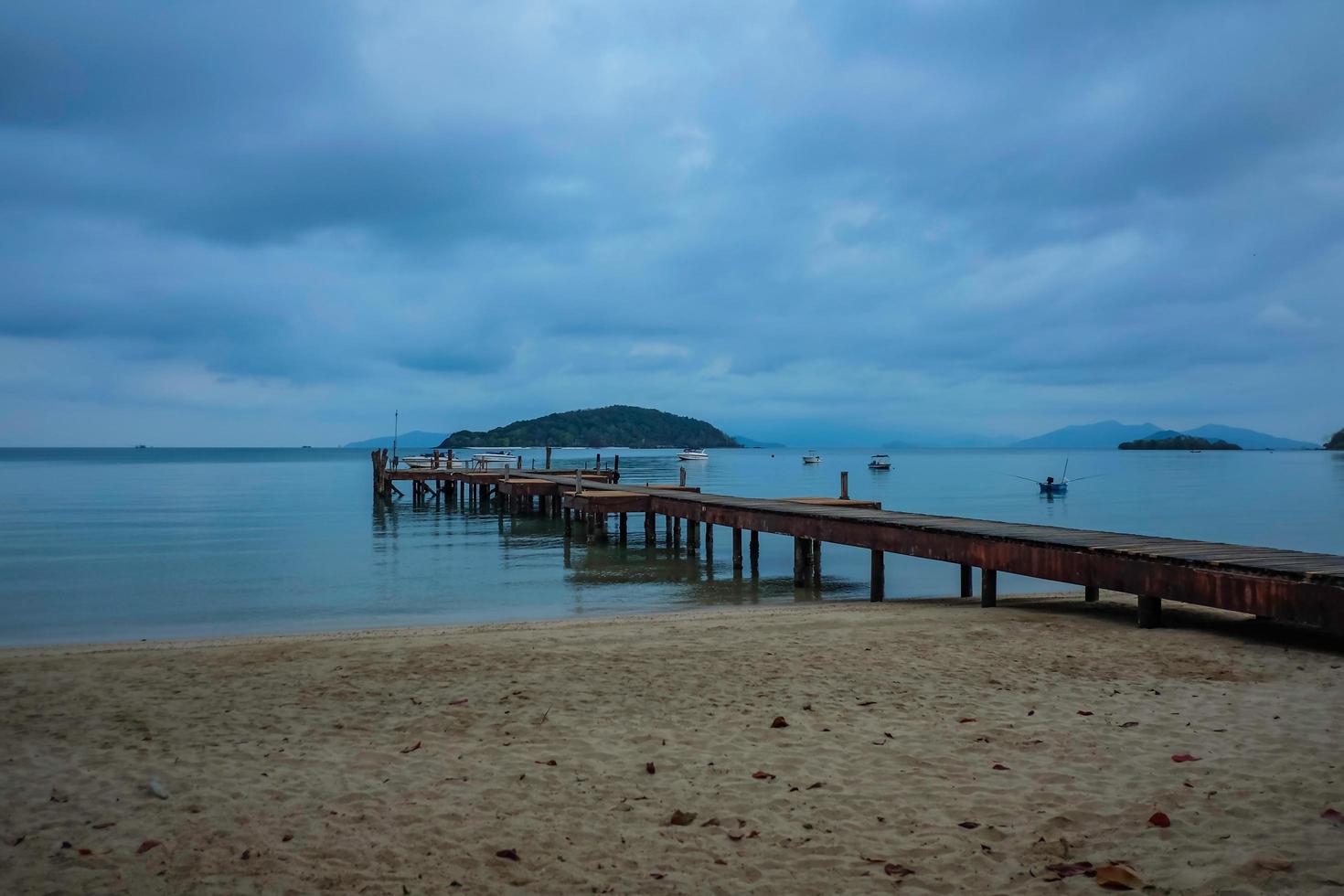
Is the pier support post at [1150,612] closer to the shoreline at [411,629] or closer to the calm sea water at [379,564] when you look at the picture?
the shoreline at [411,629]

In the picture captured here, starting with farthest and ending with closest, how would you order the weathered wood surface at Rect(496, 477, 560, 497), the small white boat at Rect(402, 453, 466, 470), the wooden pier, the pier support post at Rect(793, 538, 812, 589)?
the small white boat at Rect(402, 453, 466, 470) < the weathered wood surface at Rect(496, 477, 560, 497) < the pier support post at Rect(793, 538, 812, 589) < the wooden pier

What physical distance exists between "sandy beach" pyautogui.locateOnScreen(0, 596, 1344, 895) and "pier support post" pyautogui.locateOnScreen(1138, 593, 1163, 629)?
854 mm

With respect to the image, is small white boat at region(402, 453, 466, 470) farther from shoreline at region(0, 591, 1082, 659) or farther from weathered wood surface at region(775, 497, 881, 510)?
shoreline at region(0, 591, 1082, 659)

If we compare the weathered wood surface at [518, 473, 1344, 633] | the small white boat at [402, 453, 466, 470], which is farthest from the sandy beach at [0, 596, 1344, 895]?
the small white boat at [402, 453, 466, 470]

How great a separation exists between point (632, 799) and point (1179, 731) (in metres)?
4.28

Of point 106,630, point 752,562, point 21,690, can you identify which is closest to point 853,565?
point 752,562

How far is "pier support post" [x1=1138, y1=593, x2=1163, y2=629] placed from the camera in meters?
11.4

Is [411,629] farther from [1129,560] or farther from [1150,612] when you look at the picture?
[1150,612]

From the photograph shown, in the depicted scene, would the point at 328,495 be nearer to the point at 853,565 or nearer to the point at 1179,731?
the point at 853,565

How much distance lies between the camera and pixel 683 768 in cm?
627

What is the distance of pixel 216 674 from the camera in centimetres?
946

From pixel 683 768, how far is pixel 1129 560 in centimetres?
769

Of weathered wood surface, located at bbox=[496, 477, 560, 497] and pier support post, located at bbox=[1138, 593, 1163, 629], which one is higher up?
weathered wood surface, located at bbox=[496, 477, 560, 497]

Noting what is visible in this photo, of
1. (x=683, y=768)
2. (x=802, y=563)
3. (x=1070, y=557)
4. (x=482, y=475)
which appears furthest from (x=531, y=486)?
(x=683, y=768)
